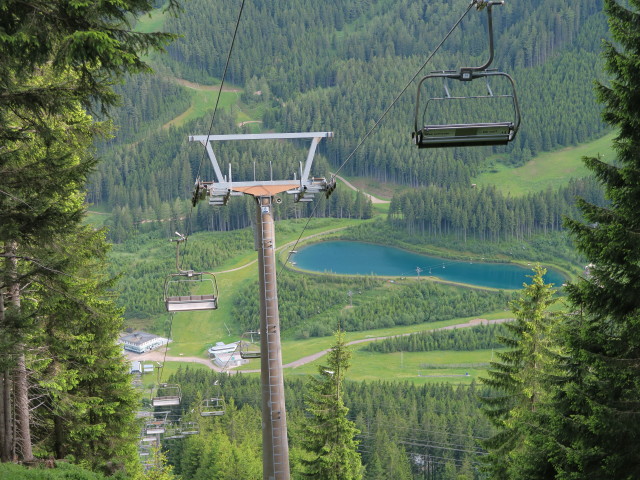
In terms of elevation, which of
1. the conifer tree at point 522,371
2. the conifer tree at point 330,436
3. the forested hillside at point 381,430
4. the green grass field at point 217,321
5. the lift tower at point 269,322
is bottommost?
the green grass field at point 217,321

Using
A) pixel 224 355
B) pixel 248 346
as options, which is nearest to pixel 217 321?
pixel 224 355

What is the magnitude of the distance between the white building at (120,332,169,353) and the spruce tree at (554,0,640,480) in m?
75.4

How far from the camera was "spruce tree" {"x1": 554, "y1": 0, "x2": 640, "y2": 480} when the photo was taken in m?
9.23

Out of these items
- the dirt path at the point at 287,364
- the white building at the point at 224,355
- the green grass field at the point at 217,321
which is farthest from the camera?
the green grass field at the point at 217,321

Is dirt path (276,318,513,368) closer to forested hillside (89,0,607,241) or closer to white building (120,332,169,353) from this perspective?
white building (120,332,169,353)

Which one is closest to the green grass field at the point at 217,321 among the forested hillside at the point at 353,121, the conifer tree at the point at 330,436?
the forested hillside at the point at 353,121

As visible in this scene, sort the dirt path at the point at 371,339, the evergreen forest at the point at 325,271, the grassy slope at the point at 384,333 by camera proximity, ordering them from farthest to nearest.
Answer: the dirt path at the point at 371,339, the grassy slope at the point at 384,333, the evergreen forest at the point at 325,271

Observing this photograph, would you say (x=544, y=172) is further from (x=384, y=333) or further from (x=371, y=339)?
(x=371, y=339)

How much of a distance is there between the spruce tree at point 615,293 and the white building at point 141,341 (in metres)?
75.4

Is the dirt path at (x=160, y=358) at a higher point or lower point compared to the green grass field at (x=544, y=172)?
lower

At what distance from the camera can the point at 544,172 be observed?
489ft

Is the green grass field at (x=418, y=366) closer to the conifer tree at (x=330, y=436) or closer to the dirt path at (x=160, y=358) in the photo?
the dirt path at (x=160, y=358)

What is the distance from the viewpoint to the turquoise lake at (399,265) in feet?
346

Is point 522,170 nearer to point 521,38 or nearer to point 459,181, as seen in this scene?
point 459,181
